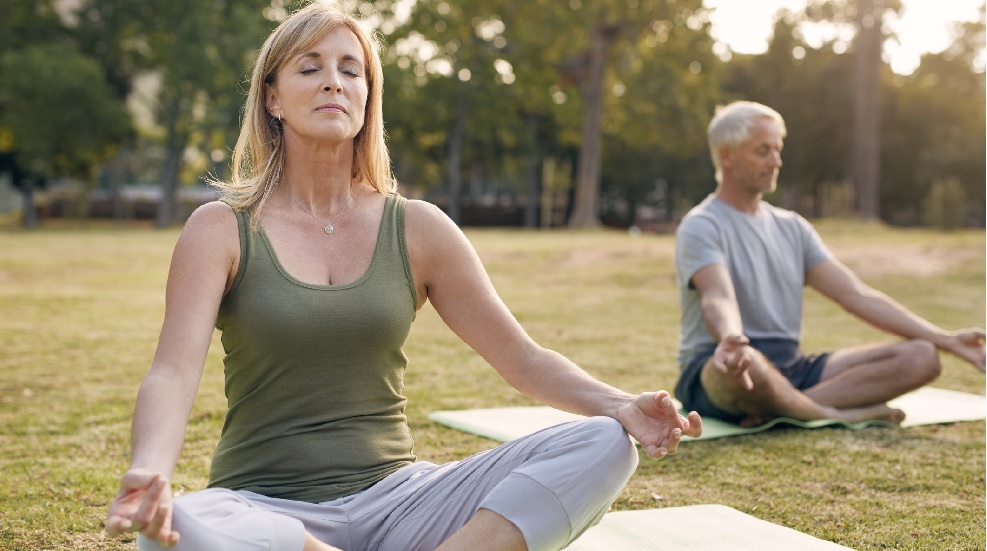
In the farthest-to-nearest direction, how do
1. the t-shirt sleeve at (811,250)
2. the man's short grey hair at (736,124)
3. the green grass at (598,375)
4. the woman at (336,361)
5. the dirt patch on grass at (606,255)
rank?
the dirt patch on grass at (606,255) → the t-shirt sleeve at (811,250) → the man's short grey hair at (736,124) → the green grass at (598,375) → the woman at (336,361)

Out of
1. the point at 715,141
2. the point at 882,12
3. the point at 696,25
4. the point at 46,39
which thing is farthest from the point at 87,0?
the point at 715,141

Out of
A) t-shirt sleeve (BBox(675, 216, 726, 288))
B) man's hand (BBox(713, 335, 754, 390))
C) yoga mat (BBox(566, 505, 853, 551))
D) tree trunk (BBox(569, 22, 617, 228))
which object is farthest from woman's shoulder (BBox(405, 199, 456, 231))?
tree trunk (BBox(569, 22, 617, 228))

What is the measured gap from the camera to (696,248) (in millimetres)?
5180

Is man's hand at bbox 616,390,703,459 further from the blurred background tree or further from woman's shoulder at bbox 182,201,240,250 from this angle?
the blurred background tree

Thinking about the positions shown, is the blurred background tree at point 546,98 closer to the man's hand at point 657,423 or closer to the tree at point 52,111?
the tree at point 52,111

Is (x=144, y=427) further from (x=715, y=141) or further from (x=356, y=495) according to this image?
(x=715, y=141)

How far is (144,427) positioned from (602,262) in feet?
52.4

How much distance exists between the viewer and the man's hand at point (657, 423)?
234cm

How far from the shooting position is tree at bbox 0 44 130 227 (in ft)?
111

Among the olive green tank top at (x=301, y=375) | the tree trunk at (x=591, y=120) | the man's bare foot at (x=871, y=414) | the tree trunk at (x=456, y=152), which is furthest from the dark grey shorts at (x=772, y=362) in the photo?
the tree trunk at (x=456, y=152)

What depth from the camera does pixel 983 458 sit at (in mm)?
4699

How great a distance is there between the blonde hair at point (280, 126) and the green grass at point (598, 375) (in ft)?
4.32

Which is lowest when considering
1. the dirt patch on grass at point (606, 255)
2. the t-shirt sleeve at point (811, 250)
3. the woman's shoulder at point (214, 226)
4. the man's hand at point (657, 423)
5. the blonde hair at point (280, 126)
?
the dirt patch on grass at point (606, 255)

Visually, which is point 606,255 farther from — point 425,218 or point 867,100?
point 425,218
